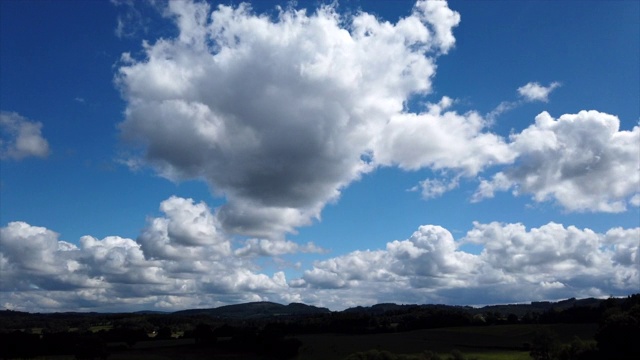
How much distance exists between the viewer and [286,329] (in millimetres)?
187125

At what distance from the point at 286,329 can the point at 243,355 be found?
169ft

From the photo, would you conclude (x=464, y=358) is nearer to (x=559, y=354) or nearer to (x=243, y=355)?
(x=559, y=354)

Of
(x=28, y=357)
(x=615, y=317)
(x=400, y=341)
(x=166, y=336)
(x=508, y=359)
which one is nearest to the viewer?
(x=615, y=317)

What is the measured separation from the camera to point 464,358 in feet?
339

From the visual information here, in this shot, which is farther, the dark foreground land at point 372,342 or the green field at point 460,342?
the green field at point 460,342

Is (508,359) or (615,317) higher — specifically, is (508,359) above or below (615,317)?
below

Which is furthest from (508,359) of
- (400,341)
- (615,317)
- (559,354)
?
(400,341)

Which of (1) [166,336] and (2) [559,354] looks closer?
(2) [559,354]

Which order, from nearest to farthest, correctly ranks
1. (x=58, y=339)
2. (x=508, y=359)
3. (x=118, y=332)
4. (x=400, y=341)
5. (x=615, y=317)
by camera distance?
(x=615, y=317) → (x=508, y=359) → (x=58, y=339) → (x=400, y=341) → (x=118, y=332)

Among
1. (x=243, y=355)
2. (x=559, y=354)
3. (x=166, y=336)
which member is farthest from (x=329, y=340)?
(x=559, y=354)

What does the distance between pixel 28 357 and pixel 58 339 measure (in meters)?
10.6

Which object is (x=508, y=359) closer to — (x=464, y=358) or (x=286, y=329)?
(x=464, y=358)

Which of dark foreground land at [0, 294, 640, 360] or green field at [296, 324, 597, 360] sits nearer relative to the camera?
dark foreground land at [0, 294, 640, 360]

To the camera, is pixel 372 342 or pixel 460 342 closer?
pixel 460 342
